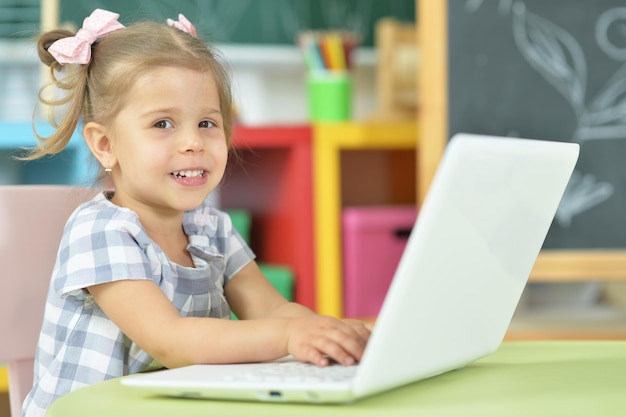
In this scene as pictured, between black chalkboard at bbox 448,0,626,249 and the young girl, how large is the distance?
4.35 ft

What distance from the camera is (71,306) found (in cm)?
94

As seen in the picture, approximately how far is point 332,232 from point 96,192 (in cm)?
148

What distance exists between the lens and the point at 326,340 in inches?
28.8

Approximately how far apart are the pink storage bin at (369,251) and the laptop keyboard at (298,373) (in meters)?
1.84

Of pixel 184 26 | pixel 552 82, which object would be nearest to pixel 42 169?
pixel 552 82

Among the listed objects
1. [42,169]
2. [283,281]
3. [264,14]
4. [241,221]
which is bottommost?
[283,281]

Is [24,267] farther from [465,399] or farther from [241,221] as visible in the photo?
[241,221]

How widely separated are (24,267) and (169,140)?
210 mm

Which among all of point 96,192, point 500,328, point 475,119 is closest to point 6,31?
point 475,119

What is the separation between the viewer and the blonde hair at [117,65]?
101 centimetres

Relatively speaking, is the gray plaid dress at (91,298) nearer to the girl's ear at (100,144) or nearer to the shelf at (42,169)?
the girl's ear at (100,144)

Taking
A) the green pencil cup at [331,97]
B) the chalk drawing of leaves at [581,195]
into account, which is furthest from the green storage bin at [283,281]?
the chalk drawing of leaves at [581,195]

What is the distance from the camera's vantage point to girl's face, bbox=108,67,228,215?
0.99 m

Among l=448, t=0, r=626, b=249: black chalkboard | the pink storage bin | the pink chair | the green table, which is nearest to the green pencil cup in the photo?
the pink storage bin
